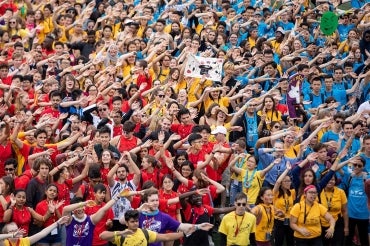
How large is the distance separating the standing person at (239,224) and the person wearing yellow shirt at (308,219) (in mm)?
764

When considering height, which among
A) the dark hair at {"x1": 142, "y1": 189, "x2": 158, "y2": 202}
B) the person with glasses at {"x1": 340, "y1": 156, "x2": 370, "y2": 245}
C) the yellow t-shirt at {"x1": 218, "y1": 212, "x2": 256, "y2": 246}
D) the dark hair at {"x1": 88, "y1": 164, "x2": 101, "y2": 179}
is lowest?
the person with glasses at {"x1": 340, "y1": 156, "x2": 370, "y2": 245}

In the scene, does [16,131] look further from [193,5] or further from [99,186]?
[193,5]

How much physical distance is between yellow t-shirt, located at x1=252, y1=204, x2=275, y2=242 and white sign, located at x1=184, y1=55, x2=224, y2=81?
16.4 feet

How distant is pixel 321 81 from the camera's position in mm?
18984

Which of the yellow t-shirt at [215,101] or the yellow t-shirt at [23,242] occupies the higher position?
the yellow t-shirt at [23,242]

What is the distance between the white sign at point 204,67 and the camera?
60.6 ft

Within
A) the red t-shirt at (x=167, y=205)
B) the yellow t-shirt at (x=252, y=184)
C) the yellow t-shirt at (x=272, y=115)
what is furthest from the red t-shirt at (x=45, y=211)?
the yellow t-shirt at (x=272, y=115)

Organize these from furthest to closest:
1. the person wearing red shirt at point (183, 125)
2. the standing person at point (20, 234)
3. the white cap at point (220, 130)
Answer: the person wearing red shirt at point (183, 125), the white cap at point (220, 130), the standing person at point (20, 234)

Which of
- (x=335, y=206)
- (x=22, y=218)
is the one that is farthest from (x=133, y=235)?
(x=335, y=206)

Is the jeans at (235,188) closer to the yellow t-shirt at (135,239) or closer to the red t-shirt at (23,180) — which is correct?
the red t-shirt at (23,180)

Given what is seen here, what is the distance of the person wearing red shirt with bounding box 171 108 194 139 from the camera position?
53.9 ft

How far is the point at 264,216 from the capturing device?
45.5 ft

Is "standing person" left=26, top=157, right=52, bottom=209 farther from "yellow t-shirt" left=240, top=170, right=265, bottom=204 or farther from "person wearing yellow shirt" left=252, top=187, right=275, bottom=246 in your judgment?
"yellow t-shirt" left=240, top=170, right=265, bottom=204

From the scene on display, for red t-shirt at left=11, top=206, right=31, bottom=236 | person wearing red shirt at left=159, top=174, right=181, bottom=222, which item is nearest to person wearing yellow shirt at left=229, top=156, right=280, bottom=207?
person wearing red shirt at left=159, top=174, right=181, bottom=222
